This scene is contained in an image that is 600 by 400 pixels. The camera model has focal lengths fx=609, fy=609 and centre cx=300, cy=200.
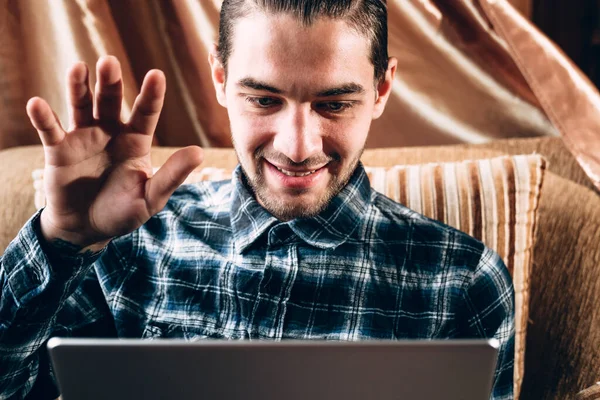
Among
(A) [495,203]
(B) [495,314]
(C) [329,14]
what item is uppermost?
(C) [329,14]

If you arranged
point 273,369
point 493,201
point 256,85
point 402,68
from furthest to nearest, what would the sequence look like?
point 402,68 < point 493,201 < point 256,85 < point 273,369

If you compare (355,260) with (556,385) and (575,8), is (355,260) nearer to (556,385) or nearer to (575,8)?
(556,385)

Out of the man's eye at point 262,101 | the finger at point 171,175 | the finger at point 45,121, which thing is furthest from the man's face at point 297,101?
the finger at point 45,121

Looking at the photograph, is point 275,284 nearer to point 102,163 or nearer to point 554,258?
point 102,163

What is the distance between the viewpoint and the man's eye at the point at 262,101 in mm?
810

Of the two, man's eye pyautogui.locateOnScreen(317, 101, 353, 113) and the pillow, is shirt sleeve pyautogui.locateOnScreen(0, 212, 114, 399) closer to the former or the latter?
the pillow

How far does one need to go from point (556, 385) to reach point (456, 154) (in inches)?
17.0

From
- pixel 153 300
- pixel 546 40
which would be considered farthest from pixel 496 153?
pixel 153 300

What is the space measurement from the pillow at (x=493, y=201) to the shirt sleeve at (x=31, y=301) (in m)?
0.24

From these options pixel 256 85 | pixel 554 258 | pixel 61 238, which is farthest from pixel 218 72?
pixel 554 258

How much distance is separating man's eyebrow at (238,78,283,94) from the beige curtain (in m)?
0.32

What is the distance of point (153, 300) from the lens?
912 millimetres

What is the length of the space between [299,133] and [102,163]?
0.83 feet

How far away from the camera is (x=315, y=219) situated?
90cm
